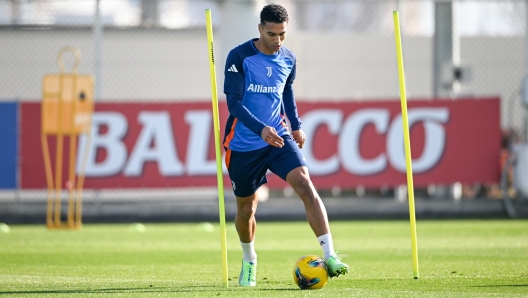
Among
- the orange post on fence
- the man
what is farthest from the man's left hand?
the orange post on fence

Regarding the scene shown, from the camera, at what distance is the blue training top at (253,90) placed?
7449mm

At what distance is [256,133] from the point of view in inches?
285

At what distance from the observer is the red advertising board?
57.3ft

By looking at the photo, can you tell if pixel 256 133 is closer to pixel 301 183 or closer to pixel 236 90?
pixel 236 90

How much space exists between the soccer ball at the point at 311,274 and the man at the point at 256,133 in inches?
6.2

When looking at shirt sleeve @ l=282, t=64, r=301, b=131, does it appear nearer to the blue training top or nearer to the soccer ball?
the blue training top

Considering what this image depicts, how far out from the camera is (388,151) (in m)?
17.5

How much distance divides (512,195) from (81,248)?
9.89 metres

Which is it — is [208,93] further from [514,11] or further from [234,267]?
[234,267]

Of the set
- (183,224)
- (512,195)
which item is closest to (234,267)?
(183,224)

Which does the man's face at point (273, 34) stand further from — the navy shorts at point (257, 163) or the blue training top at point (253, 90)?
the navy shorts at point (257, 163)

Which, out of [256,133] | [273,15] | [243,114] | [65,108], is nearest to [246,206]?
[256,133]

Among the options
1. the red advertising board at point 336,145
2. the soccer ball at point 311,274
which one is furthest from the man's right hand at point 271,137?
the red advertising board at point 336,145

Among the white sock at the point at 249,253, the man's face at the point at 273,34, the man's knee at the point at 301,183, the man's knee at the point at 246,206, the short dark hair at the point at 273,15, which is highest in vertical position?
the short dark hair at the point at 273,15
